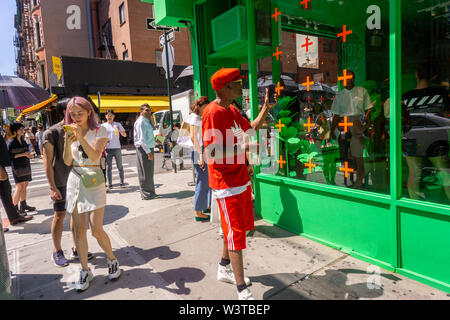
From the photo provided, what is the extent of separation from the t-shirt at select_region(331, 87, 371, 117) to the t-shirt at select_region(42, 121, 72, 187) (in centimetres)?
324

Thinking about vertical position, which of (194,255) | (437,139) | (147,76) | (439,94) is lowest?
(194,255)

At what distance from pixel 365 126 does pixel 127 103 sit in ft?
59.7

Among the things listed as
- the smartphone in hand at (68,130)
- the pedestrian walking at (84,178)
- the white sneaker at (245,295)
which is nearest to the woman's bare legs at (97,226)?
the pedestrian walking at (84,178)

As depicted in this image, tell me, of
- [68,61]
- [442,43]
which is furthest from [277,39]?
[68,61]

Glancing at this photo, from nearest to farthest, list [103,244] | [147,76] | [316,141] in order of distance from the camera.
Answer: [103,244], [316,141], [147,76]

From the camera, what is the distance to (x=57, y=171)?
3299 mm

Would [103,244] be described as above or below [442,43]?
below

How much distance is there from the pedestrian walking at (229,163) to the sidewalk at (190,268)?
1.66ft

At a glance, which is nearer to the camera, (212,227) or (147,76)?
(212,227)

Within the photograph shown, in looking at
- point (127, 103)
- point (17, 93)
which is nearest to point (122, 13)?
point (127, 103)

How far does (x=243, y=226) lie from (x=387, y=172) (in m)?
1.66

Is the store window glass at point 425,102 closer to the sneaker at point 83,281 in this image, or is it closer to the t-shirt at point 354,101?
the t-shirt at point 354,101

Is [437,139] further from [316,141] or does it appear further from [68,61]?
[68,61]

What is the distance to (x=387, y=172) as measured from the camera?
3.00 meters
